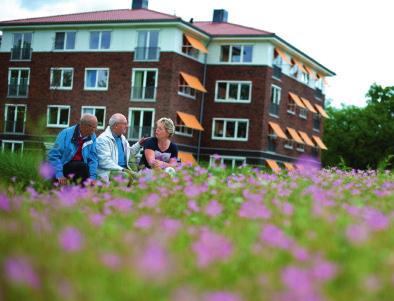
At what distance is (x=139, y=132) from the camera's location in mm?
43062

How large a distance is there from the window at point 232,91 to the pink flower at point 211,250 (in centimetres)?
4363

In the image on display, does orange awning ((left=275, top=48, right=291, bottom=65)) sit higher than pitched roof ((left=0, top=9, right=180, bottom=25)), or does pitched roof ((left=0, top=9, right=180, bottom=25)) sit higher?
pitched roof ((left=0, top=9, right=180, bottom=25))

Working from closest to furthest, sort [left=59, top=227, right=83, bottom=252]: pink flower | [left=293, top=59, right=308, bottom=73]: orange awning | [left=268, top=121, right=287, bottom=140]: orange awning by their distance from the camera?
[left=59, top=227, right=83, bottom=252]: pink flower < [left=268, top=121, right=287, bottom=140]: orange awning < [left=293, top=59, right=308, bottom=73]: orange awning

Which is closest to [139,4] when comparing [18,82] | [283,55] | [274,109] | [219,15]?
[219,15]

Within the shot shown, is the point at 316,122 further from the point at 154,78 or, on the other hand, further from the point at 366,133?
the point at 154,78

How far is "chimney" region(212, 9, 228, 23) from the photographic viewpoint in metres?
A: 51.6

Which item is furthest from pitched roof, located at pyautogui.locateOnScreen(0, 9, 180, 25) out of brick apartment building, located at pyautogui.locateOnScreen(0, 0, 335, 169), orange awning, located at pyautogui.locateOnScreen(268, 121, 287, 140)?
orange awning, located at pyautogui.locateOnScreen(268, 121, 287, 140)

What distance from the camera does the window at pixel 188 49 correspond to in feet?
147

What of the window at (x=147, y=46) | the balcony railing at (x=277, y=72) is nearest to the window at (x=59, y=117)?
the window at (x=147, y=46)

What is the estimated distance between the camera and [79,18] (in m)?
47.0

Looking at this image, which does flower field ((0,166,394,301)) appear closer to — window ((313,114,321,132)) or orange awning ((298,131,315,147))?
orange awning ((298,131,315,147))

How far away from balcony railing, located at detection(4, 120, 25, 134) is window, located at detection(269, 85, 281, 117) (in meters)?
16.1

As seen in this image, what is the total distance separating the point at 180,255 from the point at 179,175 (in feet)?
9.72

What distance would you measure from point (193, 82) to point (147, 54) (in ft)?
10.5
